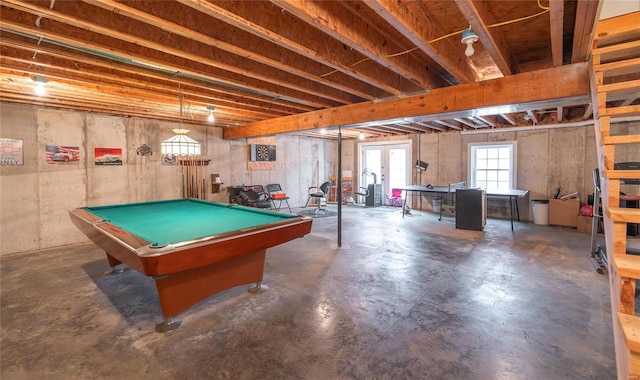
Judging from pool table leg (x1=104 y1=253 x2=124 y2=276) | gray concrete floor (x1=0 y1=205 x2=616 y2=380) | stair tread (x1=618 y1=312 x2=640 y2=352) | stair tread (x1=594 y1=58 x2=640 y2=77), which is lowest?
gray concrete floor (x1=0 y1=205 x2=616 y2=380)

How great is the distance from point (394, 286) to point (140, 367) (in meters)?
2.48

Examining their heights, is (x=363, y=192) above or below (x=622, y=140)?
below

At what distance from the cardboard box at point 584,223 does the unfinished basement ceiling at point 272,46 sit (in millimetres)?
3962

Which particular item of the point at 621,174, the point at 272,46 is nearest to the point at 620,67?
the point at 621,174

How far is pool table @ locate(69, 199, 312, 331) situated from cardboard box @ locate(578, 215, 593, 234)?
20.2ft

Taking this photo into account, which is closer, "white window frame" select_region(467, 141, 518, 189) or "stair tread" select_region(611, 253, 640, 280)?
"stair tread" select_region(611, 253, 640, 280)

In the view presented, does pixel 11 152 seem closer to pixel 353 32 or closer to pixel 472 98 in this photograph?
pixel 353 32

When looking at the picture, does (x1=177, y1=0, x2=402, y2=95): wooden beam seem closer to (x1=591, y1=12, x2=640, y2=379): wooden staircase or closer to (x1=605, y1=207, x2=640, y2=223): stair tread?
(x1=591, y1=12, x2=640, y2=379): wooden staircase

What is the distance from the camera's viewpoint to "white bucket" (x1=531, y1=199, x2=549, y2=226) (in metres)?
6.42

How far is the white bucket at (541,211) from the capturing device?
642 centimetres

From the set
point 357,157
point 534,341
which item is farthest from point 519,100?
point 357,157

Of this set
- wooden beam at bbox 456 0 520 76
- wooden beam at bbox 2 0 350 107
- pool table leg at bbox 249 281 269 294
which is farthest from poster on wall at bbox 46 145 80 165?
wooden beam at bbox 456 0 520 76

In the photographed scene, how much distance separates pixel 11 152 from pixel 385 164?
28.9 feet

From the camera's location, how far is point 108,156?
5578 millimetres
